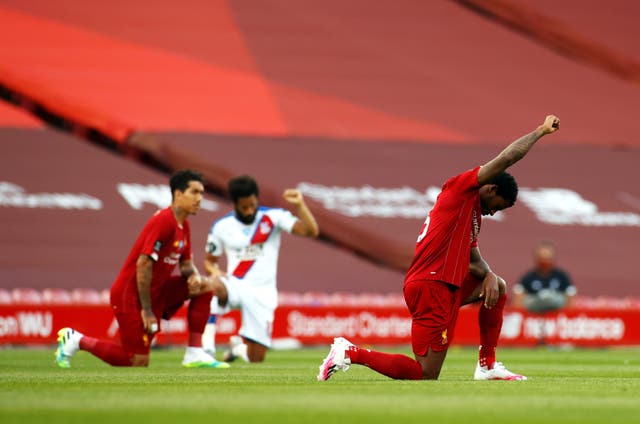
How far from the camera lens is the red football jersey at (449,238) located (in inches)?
395

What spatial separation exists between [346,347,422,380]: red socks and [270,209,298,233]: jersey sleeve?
15.9ft

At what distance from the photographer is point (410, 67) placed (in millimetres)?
26281

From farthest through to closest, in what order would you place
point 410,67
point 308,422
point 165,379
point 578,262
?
point 410,67 → point 578,262 → point 165,379 → point 308,422

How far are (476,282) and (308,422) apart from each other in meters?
3.99

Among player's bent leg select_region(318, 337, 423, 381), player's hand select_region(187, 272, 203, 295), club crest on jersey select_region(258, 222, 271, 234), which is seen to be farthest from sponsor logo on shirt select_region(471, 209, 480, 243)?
club crest on jersey select_region(258, 222, 271, 234)

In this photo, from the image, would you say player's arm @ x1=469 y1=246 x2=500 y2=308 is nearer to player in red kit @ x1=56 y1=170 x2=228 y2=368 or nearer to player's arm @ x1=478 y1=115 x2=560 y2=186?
player's arm @ x1=478 y1=115 x2=560 y2=186

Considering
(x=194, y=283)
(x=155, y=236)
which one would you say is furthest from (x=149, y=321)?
(x=194, y=283)

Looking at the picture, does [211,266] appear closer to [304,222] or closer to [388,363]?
[304,222]

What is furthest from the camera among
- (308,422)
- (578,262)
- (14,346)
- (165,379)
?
(578,262)

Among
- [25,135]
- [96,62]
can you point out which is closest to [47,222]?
[25,135]

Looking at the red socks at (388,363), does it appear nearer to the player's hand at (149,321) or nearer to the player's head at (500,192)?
the player's head at (500,192)

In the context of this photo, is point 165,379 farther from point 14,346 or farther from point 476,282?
point 14,346

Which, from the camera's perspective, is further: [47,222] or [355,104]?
[355,104]

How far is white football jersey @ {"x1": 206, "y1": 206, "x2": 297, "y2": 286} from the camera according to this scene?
1502cm
